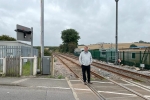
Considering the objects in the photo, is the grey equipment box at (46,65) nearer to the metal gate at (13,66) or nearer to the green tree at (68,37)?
the metal gate at (13,66)

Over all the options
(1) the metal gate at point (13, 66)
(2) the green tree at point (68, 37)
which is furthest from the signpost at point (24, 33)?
(2) the green tree at point (68, 37)

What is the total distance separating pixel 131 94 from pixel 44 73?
255 inches

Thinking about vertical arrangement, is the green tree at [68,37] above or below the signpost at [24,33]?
above

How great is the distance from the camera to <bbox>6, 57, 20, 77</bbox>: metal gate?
12660 millimetres

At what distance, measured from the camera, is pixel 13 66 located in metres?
12.7

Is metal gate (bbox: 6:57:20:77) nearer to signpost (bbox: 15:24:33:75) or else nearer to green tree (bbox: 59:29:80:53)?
signpost (bbox: 15:24:33:75)

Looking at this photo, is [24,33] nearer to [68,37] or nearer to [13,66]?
[13,66]

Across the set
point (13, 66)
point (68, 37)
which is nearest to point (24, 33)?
point (13, 66)

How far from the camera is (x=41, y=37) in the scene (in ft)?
47.3

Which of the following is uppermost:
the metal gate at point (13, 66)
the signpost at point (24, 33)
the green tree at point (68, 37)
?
the green tree at point (68, 37)

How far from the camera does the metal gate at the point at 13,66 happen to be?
498 inches

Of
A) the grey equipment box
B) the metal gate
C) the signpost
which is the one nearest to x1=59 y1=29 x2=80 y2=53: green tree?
the signpost

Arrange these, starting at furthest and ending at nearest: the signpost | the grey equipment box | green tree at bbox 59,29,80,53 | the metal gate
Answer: green tree at bbox 59,29,80,53 → the signpost → the grey equipment box → the metal gate

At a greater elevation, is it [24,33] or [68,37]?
[68,37]
